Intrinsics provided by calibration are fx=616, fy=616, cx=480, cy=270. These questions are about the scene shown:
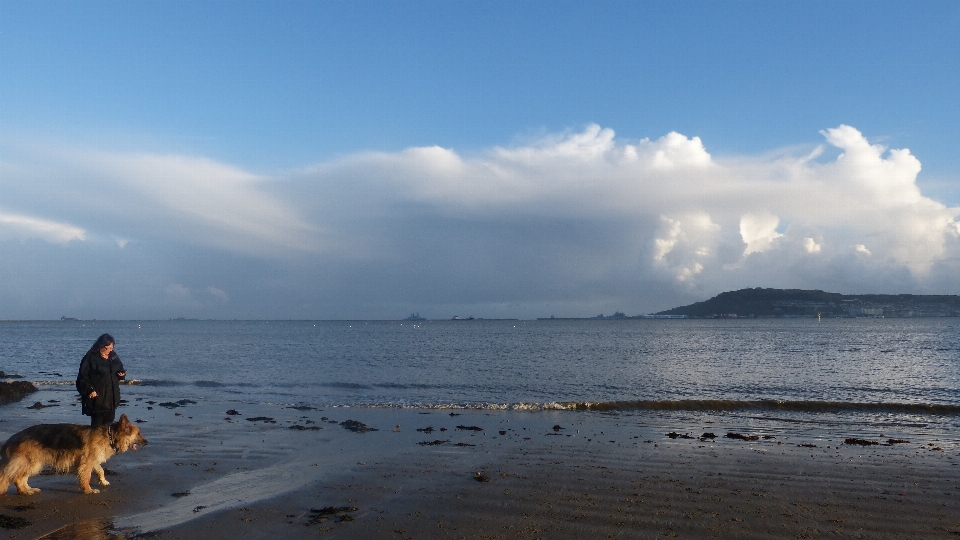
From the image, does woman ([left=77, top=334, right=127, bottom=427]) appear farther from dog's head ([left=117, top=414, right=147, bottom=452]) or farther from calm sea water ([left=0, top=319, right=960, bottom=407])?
calm sea water ([left=0, top=319, right=960, bottom=407])

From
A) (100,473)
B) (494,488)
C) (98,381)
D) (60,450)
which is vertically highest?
(98,381)

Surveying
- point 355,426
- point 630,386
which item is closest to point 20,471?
point 355,426

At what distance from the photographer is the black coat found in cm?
973

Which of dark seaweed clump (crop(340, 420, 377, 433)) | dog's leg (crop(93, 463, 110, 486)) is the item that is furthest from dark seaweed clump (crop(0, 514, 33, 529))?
dark seaweed clump (crop(340, 420, 377, 433))

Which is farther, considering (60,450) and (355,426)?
(355,426)

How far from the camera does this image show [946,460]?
12.5 metres

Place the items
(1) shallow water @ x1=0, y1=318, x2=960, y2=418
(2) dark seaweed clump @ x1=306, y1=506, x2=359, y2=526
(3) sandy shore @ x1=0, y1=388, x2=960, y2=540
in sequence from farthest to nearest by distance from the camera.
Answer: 1. (1) shallow water @ x1=0, y1=318, x2=960, y2=418
2. (2) dark seaweed clump @ x1=306, y1=506, x2=359, y2=526
3. (3) sandy shore @ x1=0, y1=388, x2=960, y2=540

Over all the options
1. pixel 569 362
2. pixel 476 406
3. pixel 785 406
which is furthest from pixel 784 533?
pixel 569 362

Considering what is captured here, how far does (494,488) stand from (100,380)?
21.5ft

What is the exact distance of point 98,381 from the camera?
9867mm

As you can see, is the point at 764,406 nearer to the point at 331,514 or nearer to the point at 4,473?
the point at 331,514

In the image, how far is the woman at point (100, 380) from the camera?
382 inches

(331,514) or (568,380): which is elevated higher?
Answer: (331,514)

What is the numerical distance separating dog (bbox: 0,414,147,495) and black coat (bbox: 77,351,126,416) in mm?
553
